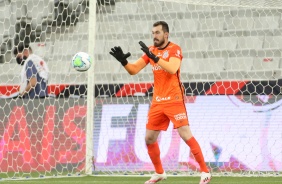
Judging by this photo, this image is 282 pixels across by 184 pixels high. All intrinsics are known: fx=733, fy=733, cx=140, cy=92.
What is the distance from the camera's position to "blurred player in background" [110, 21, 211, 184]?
746 centimetres

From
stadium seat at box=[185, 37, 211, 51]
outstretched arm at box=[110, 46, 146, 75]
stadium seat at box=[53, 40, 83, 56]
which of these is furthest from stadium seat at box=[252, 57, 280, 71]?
outstretched arm at box=[110, 46, 146, 75]

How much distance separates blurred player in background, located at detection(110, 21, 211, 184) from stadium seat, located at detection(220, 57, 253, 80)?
168 inches

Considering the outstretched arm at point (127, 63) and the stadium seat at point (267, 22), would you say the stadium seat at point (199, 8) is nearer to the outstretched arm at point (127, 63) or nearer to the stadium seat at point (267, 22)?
the stadium seat at point (267, 22)

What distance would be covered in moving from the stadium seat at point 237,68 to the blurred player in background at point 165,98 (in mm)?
4269

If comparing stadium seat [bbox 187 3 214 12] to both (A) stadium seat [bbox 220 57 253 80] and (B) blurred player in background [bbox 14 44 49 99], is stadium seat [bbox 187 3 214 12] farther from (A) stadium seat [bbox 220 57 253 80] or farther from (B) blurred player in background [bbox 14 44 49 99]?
(B) blurred player in background [bbox 14 44 49 99]

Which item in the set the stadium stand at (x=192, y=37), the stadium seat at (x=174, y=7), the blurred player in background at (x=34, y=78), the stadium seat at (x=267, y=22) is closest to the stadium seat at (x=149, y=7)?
the stadium stand at (x=192, y=37)

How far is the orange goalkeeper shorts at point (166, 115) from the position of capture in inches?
296

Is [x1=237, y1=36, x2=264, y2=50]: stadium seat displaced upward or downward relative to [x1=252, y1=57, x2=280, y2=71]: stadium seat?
upward

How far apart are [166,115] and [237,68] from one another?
185 inches

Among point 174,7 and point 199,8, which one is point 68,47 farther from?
point 199,8

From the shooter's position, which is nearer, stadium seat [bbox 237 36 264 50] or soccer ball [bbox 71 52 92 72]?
soccer ball [bbox 71 52 92 72]

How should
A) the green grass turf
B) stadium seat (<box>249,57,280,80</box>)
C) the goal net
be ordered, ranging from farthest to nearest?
1. stadium seat (<box>249,57,280,80</box>)
2. the goal net
3. the green grass turf

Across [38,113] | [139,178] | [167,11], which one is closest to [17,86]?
[38,113]

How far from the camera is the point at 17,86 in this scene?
35.0ft
